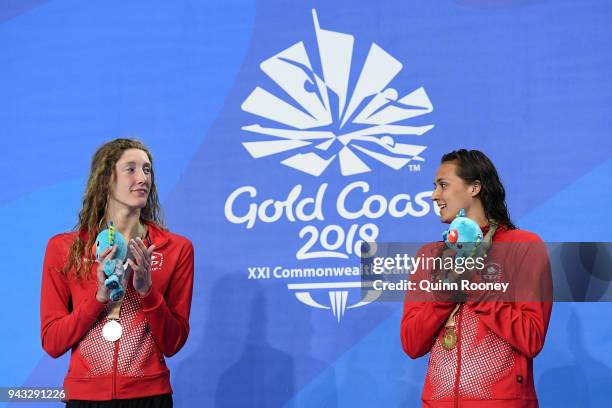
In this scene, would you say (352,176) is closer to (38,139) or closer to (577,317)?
(577,317)

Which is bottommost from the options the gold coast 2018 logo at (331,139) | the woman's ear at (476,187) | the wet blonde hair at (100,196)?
the woman's ear at (476,187)

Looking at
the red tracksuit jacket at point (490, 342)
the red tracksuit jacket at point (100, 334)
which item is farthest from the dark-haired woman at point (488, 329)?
the red tracksuit jacket at point (100, 334)

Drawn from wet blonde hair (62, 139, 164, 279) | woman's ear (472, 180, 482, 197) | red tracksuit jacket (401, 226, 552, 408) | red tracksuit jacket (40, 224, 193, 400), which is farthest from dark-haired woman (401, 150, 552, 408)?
wet blonde hair (62, 139, 164, 279)

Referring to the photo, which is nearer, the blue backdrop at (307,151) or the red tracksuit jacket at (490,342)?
the red tracksuit jacket at (490,342)

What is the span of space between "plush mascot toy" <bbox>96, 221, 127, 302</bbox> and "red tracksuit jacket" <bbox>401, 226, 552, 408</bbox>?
0.82 metres

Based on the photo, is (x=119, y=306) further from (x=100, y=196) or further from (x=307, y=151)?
(x=307, y=151)

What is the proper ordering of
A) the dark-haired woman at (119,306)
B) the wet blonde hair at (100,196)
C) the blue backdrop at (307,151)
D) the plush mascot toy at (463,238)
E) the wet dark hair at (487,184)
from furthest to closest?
the blue backdrop at (307,151)
the wet blonde hair at (100,196)
the wet dark hair at (487,184)
the dark-haired woman at (119,306)
the plush mascot toy at (463,238)

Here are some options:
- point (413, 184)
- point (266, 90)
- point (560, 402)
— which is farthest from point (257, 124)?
point (560, 402)

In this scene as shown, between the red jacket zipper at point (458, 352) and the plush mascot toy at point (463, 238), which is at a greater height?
the plush mascot toy at point (463, 238)

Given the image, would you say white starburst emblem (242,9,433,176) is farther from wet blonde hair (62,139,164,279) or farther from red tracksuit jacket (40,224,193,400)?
red tracksuit jacket (40,224,193,400)

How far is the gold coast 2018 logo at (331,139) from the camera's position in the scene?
11.0ft

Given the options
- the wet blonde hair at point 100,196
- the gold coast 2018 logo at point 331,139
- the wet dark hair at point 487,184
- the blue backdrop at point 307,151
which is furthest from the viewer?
the gold coast 2018 logo at point 331,139

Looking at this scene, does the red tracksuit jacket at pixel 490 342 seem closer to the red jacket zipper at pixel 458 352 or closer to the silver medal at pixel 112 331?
the red jacket zipper at pixel 458 352

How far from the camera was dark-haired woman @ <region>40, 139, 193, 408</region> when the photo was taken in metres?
2.45
